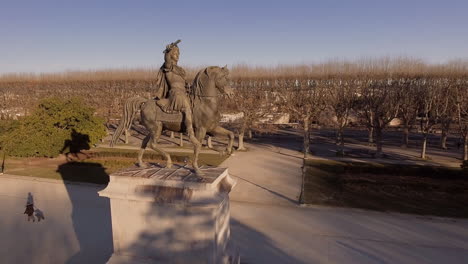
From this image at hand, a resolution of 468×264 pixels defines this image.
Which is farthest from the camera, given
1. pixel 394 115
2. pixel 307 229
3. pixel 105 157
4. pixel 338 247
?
pixel 394 115

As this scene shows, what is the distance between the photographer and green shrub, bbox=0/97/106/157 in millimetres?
17141

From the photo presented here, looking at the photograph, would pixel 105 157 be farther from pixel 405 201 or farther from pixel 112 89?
pixel 405 201

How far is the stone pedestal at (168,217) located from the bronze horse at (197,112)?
747 mm

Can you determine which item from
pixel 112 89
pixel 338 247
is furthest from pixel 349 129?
pixel 338 247

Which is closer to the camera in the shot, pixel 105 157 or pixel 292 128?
pixel 105 157

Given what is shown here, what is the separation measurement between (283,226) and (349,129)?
29874 millimetres

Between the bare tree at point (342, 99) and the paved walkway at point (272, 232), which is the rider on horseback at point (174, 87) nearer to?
the paved walkway at point (272, 232)

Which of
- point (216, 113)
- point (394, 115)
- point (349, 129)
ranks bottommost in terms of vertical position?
point (349, 129)

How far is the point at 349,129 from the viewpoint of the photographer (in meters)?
36.2

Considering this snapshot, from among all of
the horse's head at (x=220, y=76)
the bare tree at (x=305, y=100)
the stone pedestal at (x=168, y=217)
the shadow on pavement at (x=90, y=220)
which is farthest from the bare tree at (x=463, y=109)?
the shadow on pavement at (x=90, y=220)

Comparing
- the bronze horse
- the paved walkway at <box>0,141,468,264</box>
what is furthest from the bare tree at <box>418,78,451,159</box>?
the bronze horse

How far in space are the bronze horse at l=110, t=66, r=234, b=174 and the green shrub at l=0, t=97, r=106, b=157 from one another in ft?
44.0

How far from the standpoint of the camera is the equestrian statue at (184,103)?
6.45 meters

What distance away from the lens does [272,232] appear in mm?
9023
